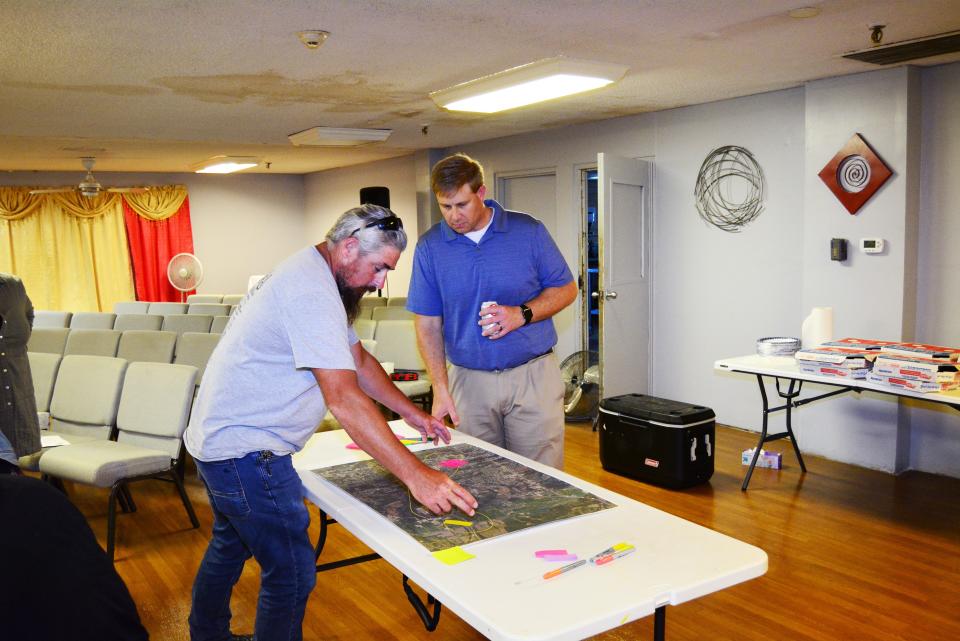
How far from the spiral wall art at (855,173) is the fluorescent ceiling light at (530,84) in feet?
5.29

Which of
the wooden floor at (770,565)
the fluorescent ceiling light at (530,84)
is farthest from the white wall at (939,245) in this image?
the fluorescent ceiling light at (530,84)

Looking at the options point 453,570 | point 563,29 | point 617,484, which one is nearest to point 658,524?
point 453,570

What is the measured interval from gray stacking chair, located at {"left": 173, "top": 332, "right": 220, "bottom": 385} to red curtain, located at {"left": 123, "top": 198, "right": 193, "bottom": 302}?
6089 mm

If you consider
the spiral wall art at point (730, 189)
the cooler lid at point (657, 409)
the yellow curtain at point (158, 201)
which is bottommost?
the cooler lid at point (657, 409)

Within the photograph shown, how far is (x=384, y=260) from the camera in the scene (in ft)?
6.82

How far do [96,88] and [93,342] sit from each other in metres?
1.98

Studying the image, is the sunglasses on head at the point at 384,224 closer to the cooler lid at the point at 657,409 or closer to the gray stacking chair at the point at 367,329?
the cooler lid at the point at 657,409

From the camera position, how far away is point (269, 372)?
2029 mm

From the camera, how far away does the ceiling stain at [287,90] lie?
15.1ft

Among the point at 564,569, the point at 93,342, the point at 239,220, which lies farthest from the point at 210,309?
the point at 564,569

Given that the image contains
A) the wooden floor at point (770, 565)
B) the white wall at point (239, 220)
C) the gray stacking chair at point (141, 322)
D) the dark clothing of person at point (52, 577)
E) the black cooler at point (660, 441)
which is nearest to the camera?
the dark clothing of person at point (52, 577)

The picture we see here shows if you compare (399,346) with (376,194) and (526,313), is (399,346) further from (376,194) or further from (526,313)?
(526,313)

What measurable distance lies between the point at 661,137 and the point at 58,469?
15.8 feet

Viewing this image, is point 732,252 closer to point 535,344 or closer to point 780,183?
point 780,183
